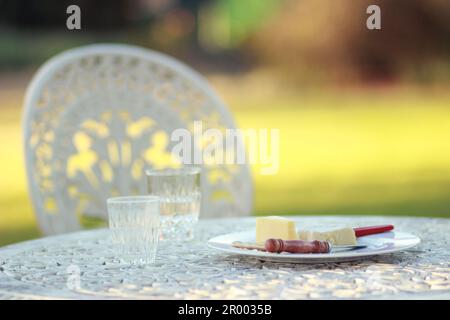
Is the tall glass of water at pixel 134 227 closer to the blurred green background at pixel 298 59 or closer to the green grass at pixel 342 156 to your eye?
the green grass at pixel 342 156

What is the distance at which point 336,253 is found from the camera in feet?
3.61

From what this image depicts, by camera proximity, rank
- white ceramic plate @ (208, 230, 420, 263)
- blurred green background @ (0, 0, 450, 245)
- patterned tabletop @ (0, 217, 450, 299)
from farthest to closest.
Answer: blurred green background @ (0, 0, 450, 245), white ceramic plate @ (208, 230, 420, 263), patterned tabletop @ (0, 217, 450, 299)

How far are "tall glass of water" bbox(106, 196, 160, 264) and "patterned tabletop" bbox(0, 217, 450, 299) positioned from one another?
23mm

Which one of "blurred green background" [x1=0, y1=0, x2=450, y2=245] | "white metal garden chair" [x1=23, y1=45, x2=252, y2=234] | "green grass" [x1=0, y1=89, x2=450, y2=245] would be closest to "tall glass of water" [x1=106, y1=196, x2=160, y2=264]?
"white metal garden chair" [x1=23, y1=45, x2=252, y2=234]

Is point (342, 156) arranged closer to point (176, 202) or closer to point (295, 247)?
point (176, 202)

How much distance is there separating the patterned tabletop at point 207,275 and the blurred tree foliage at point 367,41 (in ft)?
24.7

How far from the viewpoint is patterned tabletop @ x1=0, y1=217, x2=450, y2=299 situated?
0.97 metres

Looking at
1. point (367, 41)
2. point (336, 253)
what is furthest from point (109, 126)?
point (367, 41)

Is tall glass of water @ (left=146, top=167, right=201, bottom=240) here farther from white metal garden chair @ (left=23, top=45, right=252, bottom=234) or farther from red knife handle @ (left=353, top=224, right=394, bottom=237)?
white metal garden chair @ (left=23, top=45, right=252, bottom=234)

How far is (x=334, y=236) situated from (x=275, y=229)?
8 cm

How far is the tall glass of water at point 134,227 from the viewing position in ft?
3.70

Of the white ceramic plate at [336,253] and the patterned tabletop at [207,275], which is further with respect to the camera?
the white ceramic plate at [336,253]

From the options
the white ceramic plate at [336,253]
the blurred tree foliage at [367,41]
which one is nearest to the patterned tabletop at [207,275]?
the white ceramic plate at [336,253]

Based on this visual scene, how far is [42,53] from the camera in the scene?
8383 millimetres
